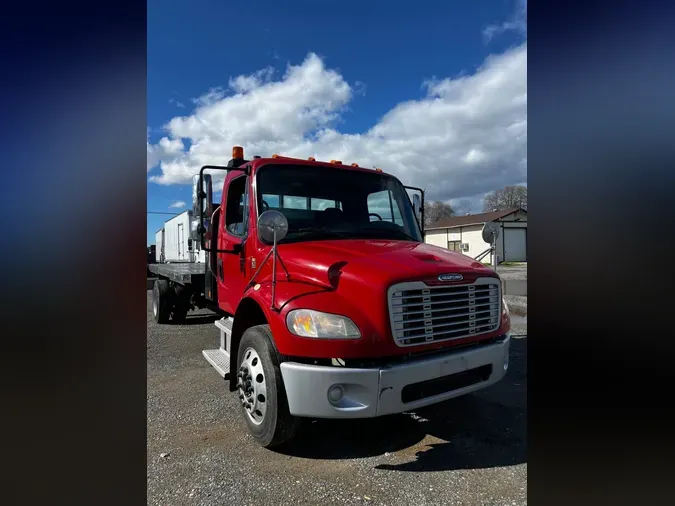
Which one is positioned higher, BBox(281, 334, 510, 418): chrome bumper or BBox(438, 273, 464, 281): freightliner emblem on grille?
BBox(438, 273, 464, 281): freightliner emblem on grille

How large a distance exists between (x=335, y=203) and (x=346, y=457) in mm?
2505

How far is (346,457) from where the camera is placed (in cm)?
291

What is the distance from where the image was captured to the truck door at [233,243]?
405cm

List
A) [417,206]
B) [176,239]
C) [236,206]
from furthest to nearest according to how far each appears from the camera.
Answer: [176,239]
[417,206]
[236,206]

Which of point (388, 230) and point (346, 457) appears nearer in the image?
point (346, 457)

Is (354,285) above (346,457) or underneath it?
above

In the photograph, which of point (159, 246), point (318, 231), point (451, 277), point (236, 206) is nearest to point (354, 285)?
point (451, 277)

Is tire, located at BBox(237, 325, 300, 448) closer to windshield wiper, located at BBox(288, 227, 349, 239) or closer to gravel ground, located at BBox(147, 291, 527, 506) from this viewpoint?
gravel ground, located at BBox(147, 291, 527, 506)

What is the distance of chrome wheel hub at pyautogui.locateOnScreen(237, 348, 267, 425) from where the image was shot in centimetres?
300

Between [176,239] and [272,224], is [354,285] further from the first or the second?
[176,239]

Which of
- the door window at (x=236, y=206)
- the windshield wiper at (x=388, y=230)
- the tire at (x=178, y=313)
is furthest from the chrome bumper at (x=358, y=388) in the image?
the tire at (x=178, y=313)

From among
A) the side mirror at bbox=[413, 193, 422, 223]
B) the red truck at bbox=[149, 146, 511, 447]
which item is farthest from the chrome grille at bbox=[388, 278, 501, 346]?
the side mirror at bbox=[413, 193, 422, 223]

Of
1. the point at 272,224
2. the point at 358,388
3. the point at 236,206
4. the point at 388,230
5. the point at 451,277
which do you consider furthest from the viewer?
the point at 236,206
